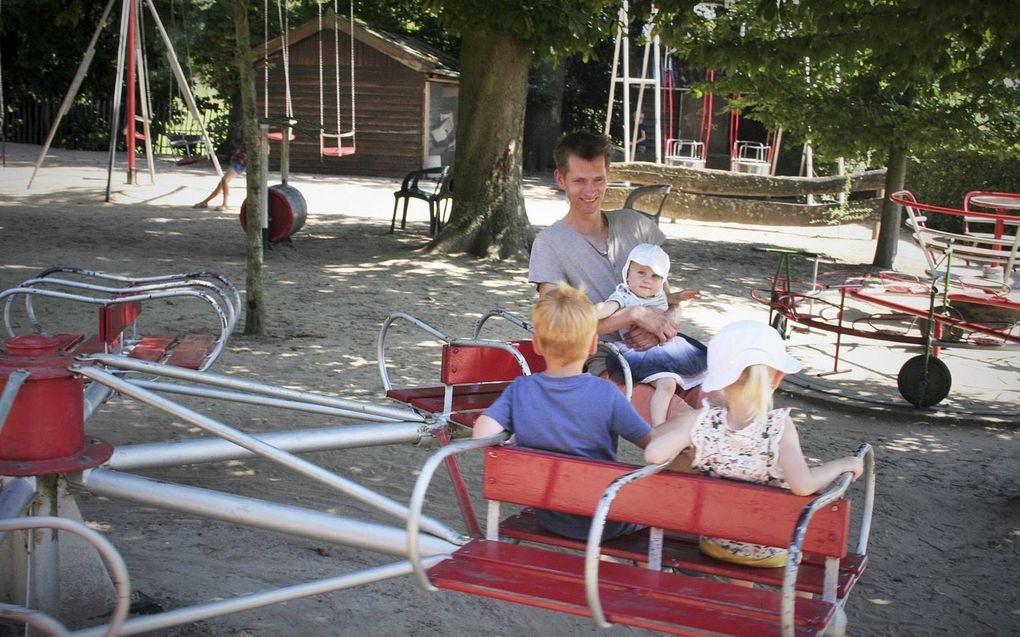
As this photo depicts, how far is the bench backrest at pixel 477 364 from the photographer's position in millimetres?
4383

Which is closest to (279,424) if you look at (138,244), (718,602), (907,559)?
(907,559)

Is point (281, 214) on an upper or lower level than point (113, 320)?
lower

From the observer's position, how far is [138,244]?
1268 cm

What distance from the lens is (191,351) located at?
513 cm

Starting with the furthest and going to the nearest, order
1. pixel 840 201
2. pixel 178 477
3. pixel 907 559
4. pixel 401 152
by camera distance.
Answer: pixel 401 152, pixel 840 201, pixel 178 477, pixel 907 559

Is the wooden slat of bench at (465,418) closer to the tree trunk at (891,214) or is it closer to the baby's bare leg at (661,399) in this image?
the baby's bare leg at (661,399)

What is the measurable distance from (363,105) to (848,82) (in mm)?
15553

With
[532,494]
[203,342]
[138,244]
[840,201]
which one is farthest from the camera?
[840,201]

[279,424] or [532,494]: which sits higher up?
[532,494]

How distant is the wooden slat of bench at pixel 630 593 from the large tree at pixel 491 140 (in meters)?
9.56

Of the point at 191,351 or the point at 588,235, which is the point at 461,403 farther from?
the point at 191,351

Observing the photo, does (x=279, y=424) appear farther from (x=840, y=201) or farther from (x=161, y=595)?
(x=840, y=201)

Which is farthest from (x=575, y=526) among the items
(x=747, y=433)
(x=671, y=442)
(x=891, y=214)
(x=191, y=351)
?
(x=891, y=214)

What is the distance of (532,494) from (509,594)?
1.13 feet
